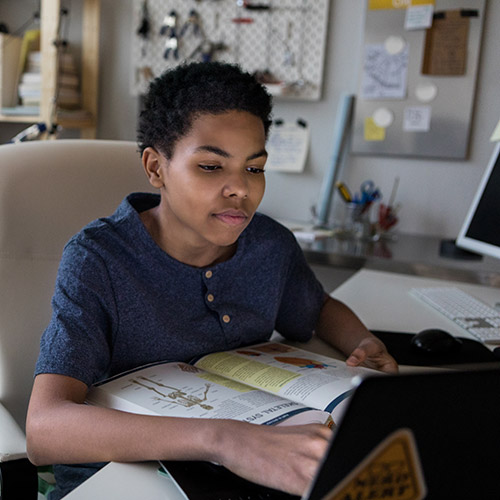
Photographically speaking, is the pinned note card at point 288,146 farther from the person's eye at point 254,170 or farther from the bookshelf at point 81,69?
the person's eye at point 254,170

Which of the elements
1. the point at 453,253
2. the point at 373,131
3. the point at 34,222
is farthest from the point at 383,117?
the point at 34,222

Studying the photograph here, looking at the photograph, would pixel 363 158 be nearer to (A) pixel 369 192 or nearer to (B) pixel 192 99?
(A) pixel 369 192

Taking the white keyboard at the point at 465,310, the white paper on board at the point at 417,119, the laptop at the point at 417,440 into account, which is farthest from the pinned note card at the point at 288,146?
the laptop at the point at 417,440

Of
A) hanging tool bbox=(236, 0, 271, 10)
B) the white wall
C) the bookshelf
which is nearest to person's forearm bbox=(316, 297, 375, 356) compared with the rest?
the white wall

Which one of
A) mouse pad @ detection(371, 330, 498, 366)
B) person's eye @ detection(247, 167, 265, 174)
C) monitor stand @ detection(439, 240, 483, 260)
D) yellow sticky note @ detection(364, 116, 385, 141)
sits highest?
yellow sticky note @ detection(364, 116, 385, 141)

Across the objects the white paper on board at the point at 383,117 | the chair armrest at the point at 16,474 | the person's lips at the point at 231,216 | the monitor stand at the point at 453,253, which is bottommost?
the chair armrest at the point at 16,474

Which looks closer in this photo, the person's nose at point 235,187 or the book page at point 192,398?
the book page at point 192,398

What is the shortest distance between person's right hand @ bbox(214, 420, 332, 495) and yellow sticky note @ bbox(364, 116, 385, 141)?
1.77 meters

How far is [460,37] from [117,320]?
169cm

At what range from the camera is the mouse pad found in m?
1.04

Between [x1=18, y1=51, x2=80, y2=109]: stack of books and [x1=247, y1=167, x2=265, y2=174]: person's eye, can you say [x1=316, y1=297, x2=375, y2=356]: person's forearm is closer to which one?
[x1=247, y1=167, x2=265, y2=174]: person's eye

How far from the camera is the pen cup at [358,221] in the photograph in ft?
6.98

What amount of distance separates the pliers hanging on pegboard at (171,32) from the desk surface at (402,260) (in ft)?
3.31

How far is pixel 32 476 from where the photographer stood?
0.75 m
